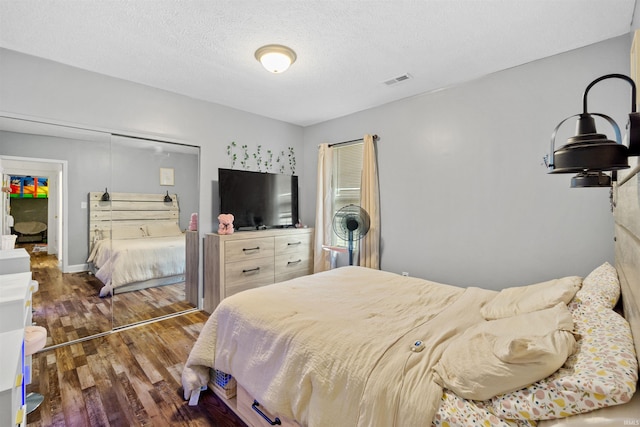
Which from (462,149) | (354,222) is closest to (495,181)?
(462,149)

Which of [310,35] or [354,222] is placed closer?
[310,35]

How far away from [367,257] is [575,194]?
2.09m

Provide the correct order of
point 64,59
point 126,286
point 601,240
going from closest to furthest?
point 601,240 < point 64,59 < point 126,286

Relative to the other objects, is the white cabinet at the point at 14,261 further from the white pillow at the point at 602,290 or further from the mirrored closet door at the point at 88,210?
the white pillow at the point at 602,290

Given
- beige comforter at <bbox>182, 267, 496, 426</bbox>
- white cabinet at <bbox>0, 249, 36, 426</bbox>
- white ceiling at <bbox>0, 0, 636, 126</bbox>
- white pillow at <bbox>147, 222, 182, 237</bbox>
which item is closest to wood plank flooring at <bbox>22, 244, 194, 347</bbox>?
white cabinet at <bbox>0, 249, 36, 426</bbox>

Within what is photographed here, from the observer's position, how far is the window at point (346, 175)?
12.8 feet

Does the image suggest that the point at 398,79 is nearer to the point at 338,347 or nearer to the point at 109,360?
the point at 338,347

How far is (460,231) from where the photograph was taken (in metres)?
2.95

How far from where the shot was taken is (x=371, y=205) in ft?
11.8

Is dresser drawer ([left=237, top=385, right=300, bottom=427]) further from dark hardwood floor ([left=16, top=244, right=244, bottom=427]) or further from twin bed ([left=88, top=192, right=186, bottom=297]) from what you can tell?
twin bed ([left=88, top=192, right=186, bottom=297])

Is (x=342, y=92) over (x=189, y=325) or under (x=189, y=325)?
over

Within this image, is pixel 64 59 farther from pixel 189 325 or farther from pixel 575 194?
pixel 575 194

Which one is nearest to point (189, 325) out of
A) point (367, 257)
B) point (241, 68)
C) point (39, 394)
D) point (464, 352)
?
point (39, 394)

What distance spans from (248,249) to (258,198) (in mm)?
772
